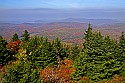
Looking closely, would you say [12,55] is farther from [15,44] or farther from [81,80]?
[81,80]

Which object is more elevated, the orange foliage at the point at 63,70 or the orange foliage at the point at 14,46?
the orange foliage at the point at 14,46

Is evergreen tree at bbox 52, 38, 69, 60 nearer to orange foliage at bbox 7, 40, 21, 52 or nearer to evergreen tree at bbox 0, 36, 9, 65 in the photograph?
evergreen tree at bbox 0, 36, 9, 65

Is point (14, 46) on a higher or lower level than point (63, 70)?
higher

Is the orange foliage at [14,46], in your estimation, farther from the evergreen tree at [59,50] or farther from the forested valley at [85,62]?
the evergreen tree at [59,50]

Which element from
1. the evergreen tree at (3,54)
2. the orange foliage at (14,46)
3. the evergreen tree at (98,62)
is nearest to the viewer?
the evergreen tree at (98,62)

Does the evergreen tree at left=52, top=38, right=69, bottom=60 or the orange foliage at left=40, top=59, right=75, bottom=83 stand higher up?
the evergreen tree at left=52, top=38, right=69, bottom=60

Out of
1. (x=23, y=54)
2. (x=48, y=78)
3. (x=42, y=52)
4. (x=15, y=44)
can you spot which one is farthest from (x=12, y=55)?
(x=48, y=78)

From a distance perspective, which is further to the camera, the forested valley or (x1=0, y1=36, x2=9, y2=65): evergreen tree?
(x1=0, y1=36, x2=9, y2=65): evergreen tree

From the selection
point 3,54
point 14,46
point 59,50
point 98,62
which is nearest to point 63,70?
point 98,62

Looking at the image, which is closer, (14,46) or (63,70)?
(63,70)

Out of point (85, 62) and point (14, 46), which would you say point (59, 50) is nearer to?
point (14, 46)

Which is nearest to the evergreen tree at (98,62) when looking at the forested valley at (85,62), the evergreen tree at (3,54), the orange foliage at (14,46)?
the forested valley at (85,62)

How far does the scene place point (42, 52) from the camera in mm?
39562

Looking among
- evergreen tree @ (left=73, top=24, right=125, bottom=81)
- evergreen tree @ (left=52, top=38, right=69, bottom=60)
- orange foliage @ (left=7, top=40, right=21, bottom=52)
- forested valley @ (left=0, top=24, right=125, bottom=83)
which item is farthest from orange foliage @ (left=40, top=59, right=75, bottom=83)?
orange foliage @ (left=7, top=40, right=21, bottom=52)
